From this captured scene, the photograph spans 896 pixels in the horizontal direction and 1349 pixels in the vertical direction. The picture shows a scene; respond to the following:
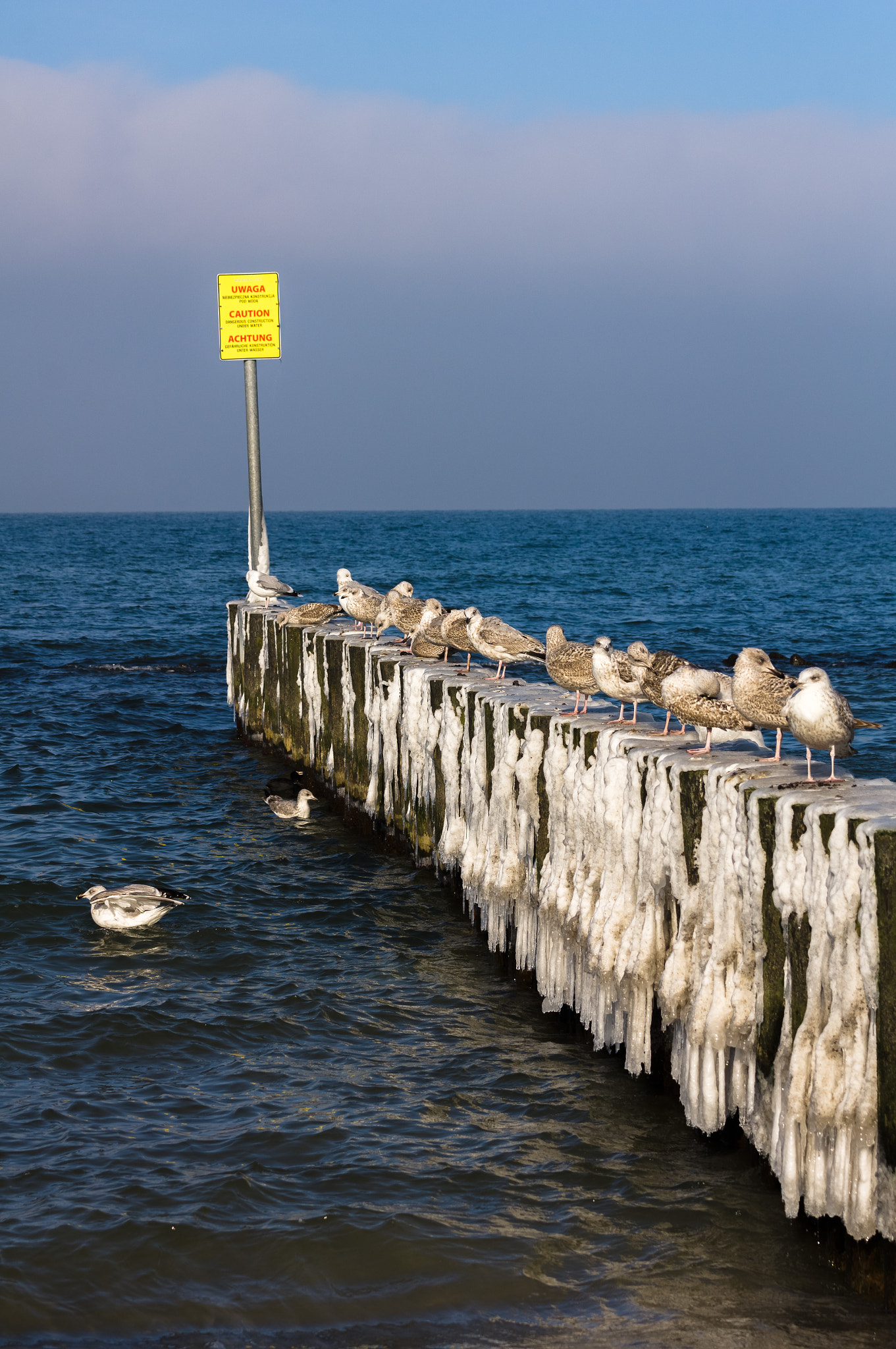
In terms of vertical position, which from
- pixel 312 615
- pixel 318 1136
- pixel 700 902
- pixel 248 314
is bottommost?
pixel 318 1136

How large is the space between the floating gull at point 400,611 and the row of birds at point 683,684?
98cm

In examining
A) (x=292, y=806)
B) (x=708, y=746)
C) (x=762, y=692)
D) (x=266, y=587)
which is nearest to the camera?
(x=762, y=692)

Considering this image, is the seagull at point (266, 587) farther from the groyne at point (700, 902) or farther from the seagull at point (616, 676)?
the seagull at point (616, 676)

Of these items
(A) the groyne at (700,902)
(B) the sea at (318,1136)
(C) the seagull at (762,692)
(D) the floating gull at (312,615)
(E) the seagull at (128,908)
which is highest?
(C) the seagull at (762,692)

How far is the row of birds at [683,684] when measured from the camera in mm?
6613

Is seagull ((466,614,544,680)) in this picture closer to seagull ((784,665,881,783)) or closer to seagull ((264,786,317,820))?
seagull ((264,786,317,820))

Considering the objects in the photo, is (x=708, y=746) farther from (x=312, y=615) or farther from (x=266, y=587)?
(x=266, y=587)

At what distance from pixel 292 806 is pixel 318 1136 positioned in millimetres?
7463

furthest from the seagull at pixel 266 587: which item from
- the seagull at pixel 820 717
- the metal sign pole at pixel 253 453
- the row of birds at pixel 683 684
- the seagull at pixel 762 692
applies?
the seagull at pixel 820 717

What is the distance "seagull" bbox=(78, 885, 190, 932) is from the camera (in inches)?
430

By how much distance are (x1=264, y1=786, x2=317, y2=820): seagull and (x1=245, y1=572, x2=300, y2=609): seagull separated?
494 centimetres

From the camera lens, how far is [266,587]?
63.2 feet

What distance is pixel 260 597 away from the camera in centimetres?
1975

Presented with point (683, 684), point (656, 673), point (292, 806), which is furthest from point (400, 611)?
point (683, 684)
